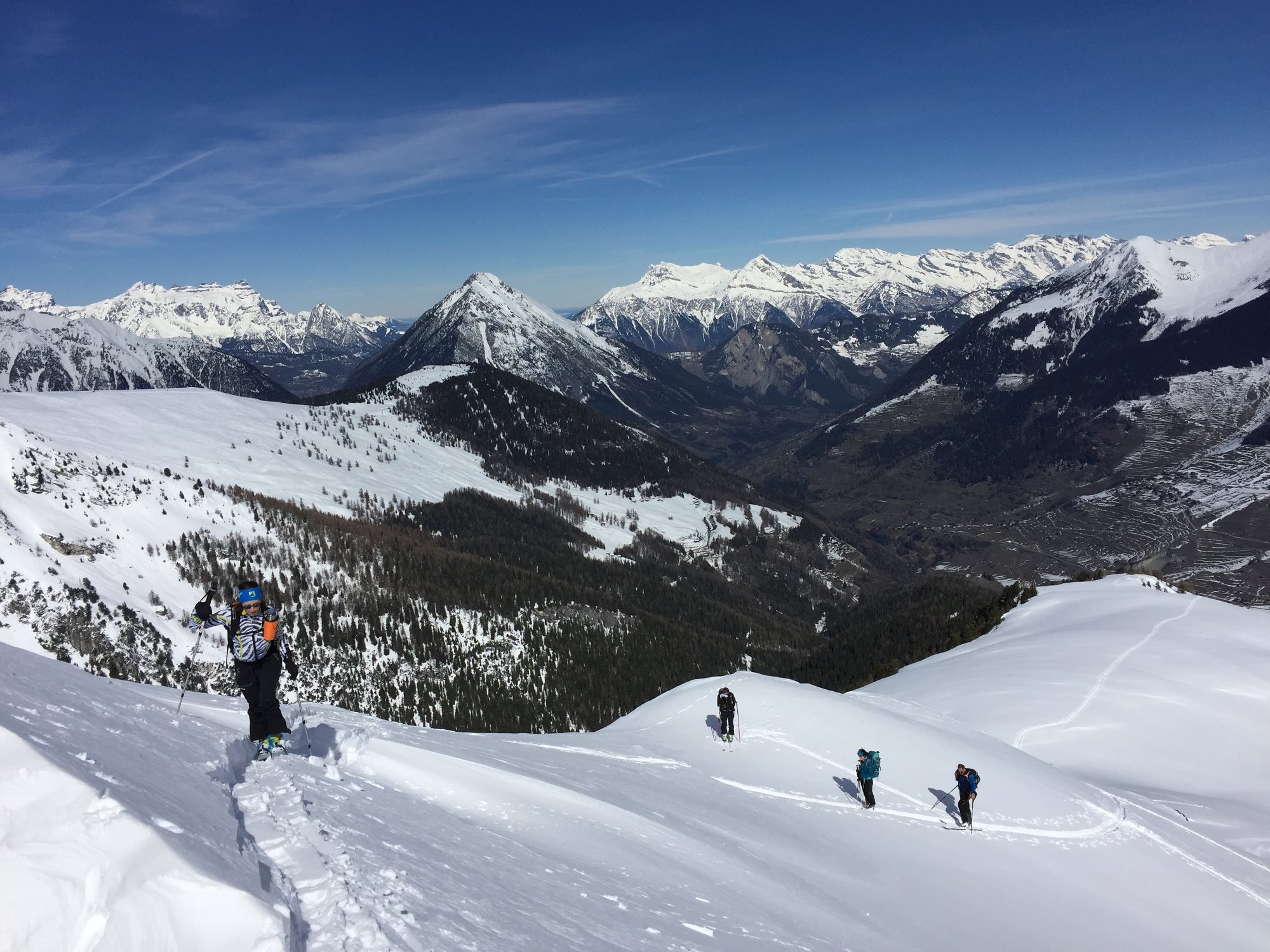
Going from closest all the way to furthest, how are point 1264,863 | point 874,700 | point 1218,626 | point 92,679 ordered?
Result: point 92,679
point 1264,863
point 874,700
point 1218,626

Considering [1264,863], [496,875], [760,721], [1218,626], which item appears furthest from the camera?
[1218,626]

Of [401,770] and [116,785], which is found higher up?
[116,785]

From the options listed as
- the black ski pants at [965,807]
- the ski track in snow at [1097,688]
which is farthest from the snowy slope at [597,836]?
the ski track in snow at [1097,688]

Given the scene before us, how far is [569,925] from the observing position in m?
11.9

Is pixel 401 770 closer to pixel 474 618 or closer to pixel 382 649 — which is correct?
pixel 382 649

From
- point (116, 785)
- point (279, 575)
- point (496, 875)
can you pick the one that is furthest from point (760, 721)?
point (279, 575)

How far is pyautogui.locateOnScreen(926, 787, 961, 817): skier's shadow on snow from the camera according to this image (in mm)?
26844

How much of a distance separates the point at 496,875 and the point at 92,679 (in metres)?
13.3

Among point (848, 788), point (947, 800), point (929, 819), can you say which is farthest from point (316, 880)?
point (947, 800)

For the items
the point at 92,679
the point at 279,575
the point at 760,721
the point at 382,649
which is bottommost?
the point at 382,649

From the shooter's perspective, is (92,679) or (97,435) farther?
(97,435)

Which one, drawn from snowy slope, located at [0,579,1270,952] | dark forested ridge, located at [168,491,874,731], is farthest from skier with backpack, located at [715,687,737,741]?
dark forested ridge, located at [168,491,874,731]

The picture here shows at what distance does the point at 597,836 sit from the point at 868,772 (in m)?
12.9

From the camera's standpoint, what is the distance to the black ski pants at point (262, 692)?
15.5 meters
